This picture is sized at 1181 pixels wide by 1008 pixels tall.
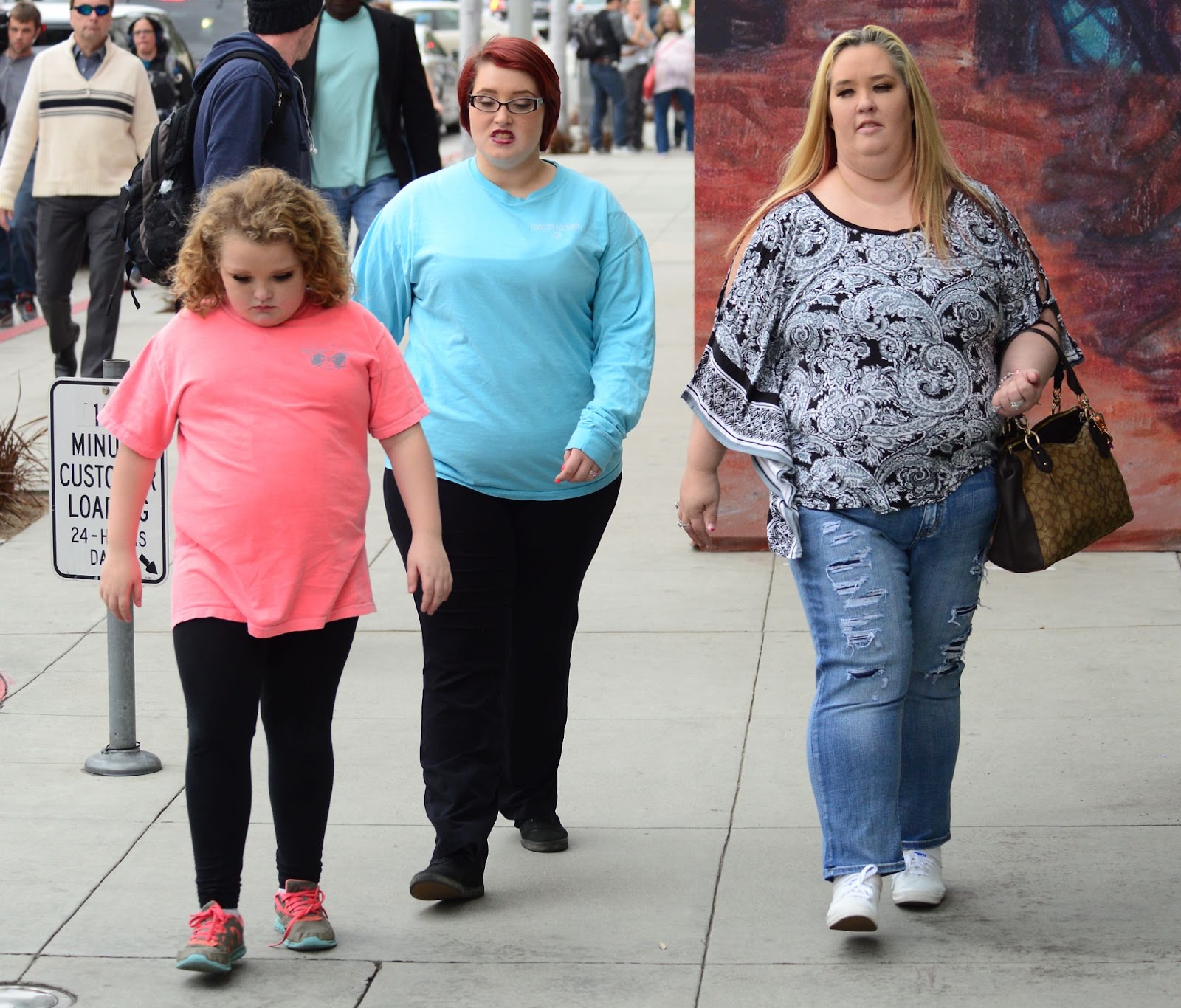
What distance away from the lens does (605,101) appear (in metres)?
26.1

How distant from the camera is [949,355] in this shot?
12.8 feet

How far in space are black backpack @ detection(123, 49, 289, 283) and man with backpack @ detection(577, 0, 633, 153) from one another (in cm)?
2022

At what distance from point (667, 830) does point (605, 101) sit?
Result: 22.2m

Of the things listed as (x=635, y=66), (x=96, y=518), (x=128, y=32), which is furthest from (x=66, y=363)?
(x=635, y=66)

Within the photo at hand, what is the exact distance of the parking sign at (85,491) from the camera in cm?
514

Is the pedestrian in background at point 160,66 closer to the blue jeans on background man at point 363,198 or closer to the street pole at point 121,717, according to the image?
the blue jeans on background man at point 363,198

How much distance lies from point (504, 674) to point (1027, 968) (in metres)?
1.28

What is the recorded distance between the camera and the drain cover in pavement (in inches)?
152

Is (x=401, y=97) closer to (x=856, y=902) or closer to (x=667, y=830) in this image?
(x=667, y=830)

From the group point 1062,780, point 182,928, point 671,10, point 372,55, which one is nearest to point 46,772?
point 182,928

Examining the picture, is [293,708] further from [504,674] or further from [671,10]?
[671,10]

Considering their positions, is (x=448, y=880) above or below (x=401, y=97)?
below

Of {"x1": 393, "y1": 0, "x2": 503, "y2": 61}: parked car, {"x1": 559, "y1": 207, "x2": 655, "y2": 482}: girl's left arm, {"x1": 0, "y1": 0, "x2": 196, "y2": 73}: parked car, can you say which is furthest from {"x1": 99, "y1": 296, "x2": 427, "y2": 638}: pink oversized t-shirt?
{"x1": 393, "y1": 0, "x2": 503, "y2": 61}: parked car

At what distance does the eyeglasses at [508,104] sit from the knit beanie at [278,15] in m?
1.49
